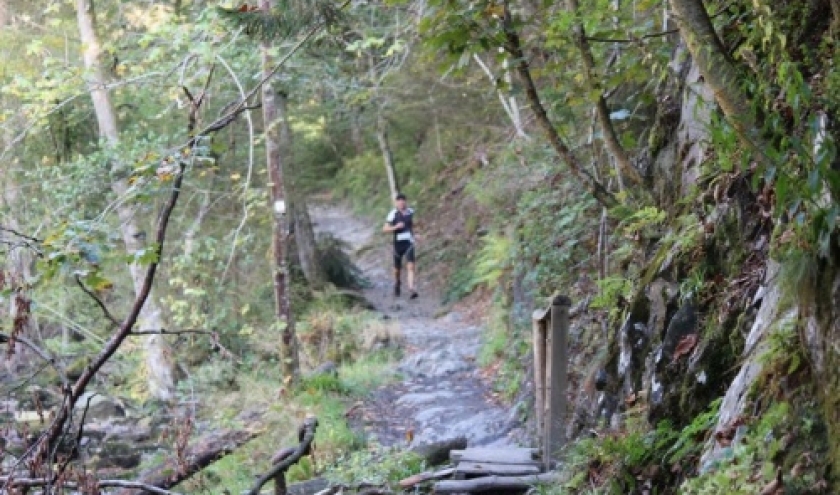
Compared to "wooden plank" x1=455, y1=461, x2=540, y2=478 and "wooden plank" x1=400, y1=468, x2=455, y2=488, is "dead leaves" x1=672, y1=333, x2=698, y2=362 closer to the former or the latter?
"wooden plank" x1=455, y1=461, x2=540, y2=478

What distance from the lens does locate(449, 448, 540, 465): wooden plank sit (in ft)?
23.1

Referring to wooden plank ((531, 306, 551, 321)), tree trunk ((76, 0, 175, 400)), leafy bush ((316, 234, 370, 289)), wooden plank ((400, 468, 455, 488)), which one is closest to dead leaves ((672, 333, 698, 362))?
wooden plank ((531, 306, 551, 321))

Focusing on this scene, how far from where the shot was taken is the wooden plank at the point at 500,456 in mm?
7047

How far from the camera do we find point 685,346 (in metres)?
5.00

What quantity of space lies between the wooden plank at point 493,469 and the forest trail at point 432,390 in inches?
100

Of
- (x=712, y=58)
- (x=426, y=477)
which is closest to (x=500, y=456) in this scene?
(x=426, y=477)

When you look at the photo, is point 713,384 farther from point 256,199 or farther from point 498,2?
point 256,199

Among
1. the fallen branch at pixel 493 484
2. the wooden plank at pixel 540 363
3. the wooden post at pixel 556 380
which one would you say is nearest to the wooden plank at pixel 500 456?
the wooden plank at pixel 540 363

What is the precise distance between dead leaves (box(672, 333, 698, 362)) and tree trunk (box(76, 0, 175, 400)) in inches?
390

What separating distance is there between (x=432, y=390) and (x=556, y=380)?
5.84 m

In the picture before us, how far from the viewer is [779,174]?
334 centimetres

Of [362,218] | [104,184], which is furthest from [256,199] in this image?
[362,218]

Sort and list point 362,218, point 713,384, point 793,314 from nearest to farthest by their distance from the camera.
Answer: point 793,314, point 713,384, point 362,218

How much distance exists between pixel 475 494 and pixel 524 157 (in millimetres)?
8361
